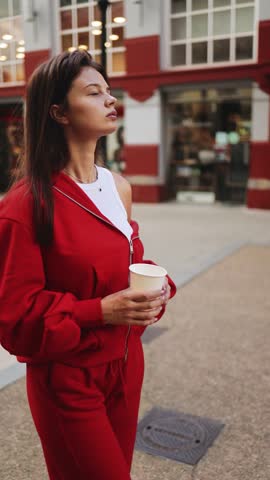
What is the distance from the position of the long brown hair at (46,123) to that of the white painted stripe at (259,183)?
527 inches

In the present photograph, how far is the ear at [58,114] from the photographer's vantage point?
176 cm

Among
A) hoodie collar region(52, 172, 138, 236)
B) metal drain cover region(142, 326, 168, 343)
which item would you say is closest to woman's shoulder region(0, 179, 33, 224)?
hoodie collar region(52, 172, 138, 236)

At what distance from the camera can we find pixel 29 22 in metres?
17.0

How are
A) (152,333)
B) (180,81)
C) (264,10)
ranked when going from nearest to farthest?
(152,333), (264,10), (180,81)

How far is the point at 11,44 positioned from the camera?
17.6 metres

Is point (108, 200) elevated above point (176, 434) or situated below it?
above

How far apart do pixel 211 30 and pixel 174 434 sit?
14224 millimetres

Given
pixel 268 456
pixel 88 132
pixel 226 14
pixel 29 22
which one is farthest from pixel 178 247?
pixel 29 22

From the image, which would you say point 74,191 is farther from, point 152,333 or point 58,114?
point 152,333

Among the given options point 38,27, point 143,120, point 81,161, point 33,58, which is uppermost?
point 38,27

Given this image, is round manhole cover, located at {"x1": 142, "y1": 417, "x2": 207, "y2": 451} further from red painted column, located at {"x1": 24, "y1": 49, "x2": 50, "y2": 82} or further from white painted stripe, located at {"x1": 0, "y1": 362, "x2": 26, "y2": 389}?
red painted column, located at {"x1": 24, "y1": 49, "x2": 50, "y2": 82}

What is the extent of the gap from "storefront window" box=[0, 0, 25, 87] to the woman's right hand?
670 inches

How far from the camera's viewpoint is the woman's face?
5.77 feet

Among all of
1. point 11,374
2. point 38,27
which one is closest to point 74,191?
point 11,374
